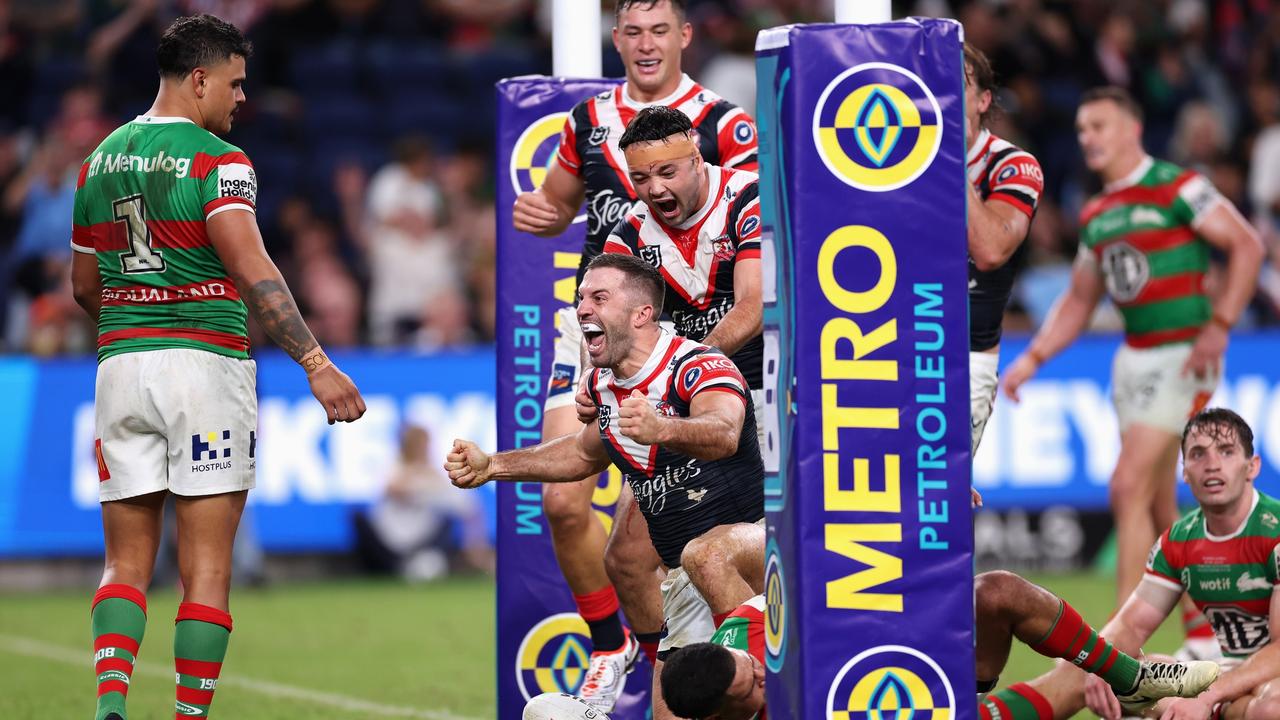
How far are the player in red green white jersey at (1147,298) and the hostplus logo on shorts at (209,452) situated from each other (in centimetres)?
461

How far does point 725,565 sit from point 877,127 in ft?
5.23

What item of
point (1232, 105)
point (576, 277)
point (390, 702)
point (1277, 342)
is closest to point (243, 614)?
point (390, 702)

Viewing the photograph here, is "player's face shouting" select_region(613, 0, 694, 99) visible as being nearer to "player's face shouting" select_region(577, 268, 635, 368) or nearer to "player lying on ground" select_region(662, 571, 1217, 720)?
"player's face shouting" select_region(577, 268, 635, 368)

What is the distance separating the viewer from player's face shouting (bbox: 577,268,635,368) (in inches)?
241

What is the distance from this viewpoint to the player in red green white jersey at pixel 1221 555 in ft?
23.0

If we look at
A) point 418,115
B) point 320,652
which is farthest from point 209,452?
point 418,115

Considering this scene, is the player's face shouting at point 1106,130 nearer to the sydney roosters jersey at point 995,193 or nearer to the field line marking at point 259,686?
the sydney roosters jersey at point 995,193

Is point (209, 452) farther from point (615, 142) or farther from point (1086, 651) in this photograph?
point (1086, 651)

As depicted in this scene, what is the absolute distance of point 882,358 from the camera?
212 inches

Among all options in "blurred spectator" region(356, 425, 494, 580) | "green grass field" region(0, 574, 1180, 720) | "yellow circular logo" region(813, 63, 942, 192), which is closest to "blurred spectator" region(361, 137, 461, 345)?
"blurred spectator" region(356, 425, 494, 580)

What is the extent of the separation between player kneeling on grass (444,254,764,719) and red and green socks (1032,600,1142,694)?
1133mm

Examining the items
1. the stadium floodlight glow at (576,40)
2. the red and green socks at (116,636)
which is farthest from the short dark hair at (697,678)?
the stadium floodlight glow at (576,40)

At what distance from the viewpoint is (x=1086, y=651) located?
6457mm

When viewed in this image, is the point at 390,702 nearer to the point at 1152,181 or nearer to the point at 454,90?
the point at 1152,181
